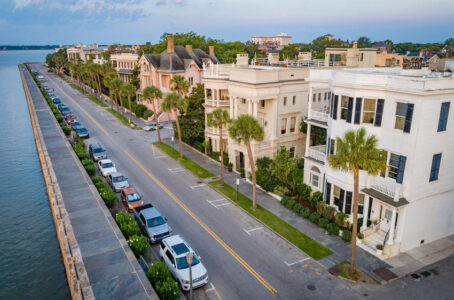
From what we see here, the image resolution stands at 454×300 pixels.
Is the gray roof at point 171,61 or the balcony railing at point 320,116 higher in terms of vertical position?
the gray roof at point 171,61

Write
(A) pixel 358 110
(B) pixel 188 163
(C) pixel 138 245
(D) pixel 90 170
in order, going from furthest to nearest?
(B) pixel 188 163 → (D) pixel 90 170 → (A) pixel 358 110 → (C) pixel 138 245

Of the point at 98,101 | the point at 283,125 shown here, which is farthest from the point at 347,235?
the point at 98,101

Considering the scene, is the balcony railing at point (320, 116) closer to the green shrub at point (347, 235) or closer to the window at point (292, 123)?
the window at point (292, 123)

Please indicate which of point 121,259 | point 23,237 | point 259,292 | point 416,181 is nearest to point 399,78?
point 416,181

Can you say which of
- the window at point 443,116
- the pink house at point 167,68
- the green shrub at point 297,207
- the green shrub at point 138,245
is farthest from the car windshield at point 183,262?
the pink house at point 167,68

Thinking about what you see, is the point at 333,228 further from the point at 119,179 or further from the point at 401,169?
the point at 119,179
